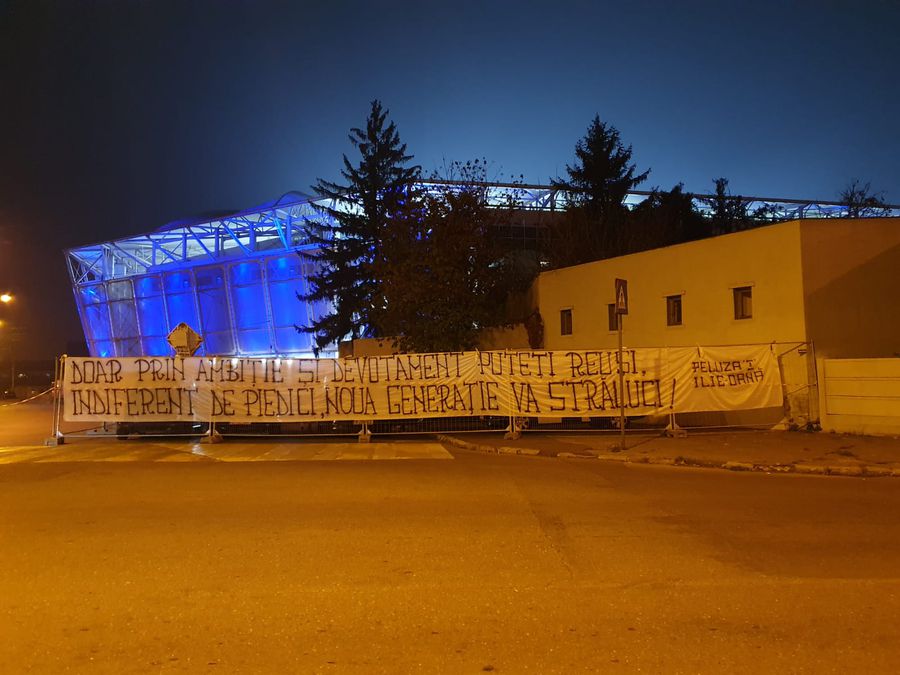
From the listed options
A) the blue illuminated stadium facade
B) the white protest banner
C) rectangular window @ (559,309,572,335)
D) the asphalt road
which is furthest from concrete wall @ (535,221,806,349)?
the blue illuminated stadium facade

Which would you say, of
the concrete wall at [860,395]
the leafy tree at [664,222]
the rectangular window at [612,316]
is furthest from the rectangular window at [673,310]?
the leafy tree at [664,222]

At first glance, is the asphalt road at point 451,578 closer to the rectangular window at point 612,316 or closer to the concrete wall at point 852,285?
the concrete wall at point 852,285

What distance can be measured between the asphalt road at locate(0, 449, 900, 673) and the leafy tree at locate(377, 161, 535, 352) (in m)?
12.1

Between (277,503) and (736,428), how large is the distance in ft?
39.4

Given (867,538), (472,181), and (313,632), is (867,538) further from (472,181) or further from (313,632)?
(472,181)

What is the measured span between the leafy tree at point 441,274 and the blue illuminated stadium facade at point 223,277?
15649 millimetres

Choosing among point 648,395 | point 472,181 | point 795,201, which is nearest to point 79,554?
point 648,395

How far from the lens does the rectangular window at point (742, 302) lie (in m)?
17.2

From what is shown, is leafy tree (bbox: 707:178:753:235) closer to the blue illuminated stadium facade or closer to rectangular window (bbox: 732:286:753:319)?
the blue illuminated stadium facade

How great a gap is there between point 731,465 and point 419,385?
23.0ft

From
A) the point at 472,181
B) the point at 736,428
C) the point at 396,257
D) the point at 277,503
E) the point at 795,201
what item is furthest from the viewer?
the point at 795,201

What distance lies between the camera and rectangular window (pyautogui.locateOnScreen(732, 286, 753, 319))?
17219 millimetres

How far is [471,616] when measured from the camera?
15.1 feet

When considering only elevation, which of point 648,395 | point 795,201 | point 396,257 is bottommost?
point 648,395
